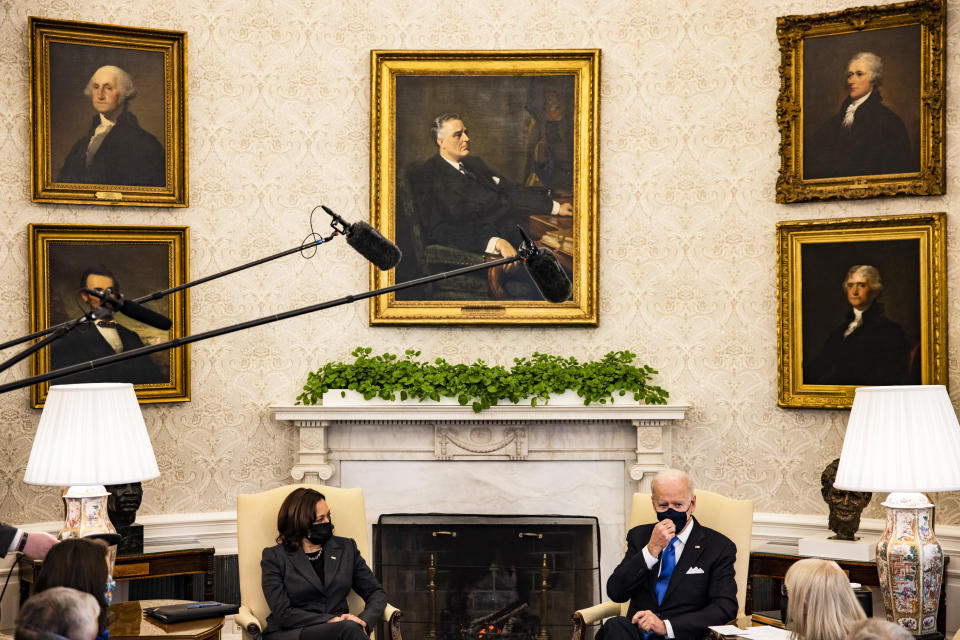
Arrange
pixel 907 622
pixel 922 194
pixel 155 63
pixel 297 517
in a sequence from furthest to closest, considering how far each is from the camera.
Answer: pixel 155 63
pixel 922 194
pixel 297 517
pixel 907 622

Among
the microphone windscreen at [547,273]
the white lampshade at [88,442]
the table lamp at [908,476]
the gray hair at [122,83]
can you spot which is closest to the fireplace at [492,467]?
the white lampshade at [88,442]

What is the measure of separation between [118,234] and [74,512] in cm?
195

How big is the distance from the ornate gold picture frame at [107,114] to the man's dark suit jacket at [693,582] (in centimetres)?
340

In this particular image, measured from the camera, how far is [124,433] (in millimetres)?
4223

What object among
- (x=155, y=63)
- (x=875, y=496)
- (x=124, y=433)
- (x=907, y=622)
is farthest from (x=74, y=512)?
(x=875, y=496)

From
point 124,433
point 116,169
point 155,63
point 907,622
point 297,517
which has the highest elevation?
point 155,63

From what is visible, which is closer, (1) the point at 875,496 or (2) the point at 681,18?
(1) the point at 875,496

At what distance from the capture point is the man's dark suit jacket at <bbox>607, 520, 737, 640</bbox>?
4.25 metres

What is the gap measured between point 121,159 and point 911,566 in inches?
187

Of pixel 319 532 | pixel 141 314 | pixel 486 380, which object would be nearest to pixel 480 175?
pixel 486 380

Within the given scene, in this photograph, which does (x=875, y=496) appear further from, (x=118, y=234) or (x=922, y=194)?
(x=118, y=234)

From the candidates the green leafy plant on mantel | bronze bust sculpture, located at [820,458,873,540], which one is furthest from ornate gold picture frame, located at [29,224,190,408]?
bronze bust sculpture, located at [820,458,873,540]

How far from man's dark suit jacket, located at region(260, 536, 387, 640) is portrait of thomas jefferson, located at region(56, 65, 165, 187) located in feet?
8.21

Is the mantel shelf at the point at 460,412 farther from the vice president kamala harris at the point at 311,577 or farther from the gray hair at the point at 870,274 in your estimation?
the gray hair at the point at 870,274
